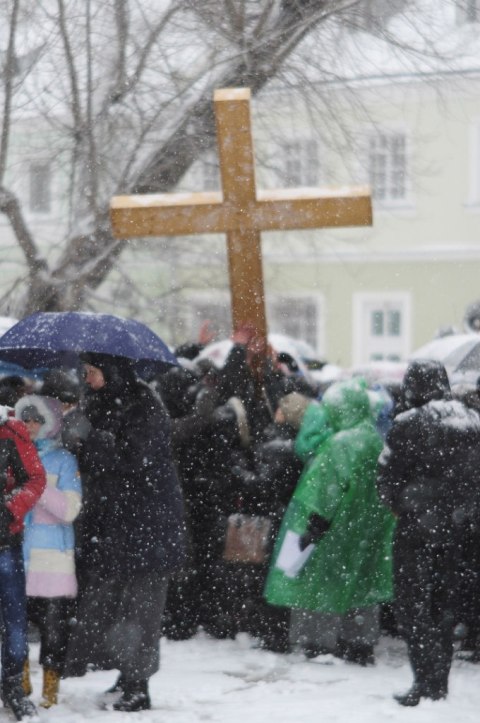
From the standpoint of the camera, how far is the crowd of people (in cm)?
604

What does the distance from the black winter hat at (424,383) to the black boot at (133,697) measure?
1.71 meters

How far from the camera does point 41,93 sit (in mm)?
9250

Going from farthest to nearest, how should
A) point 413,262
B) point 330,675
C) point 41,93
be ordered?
point 413,262, point 41,93, point 330,675

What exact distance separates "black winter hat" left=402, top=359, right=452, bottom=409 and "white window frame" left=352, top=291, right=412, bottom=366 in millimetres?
19597

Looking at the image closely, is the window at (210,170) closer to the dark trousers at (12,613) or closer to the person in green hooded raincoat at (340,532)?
the person in green hooded raincoat at (340,532)

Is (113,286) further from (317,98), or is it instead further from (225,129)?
(225,129)

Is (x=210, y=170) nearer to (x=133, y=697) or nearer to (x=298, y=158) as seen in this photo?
(x=298, y=158)

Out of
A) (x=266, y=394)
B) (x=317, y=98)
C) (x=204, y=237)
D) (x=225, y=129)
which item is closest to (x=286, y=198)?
(x=225, y=129)

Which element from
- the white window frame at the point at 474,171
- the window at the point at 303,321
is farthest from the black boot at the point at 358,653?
the white window frame at the point at 474,171

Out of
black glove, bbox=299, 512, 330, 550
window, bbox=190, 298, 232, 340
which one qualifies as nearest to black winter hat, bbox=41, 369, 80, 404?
black glove, bbox=299, 512, 330, 550

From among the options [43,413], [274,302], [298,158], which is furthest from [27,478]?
[274,302]

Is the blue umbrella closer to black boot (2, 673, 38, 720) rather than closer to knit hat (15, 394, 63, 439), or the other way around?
knit hat (15, 394, 63, 439)

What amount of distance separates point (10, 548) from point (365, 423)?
2.05 meters

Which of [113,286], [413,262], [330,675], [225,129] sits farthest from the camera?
[413,262]
